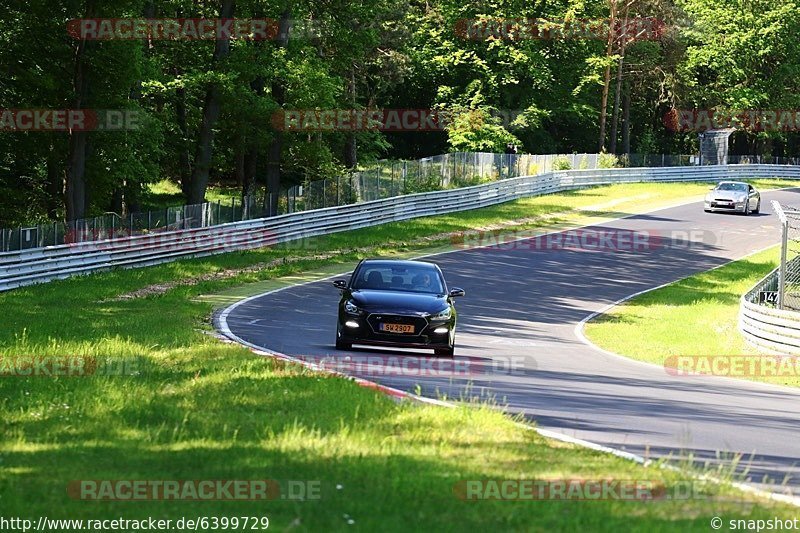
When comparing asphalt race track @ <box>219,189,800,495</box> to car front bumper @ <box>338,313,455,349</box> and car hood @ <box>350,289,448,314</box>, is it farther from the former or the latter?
car hood @ <box>350,289,448,314</box>

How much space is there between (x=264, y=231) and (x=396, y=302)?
70.3 ft

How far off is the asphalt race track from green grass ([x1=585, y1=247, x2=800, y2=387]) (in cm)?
87

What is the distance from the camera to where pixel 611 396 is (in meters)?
15.7

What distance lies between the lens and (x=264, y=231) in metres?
40.4

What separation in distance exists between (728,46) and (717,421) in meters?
84.1

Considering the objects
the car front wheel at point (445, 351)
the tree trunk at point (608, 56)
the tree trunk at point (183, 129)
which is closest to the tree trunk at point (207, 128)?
the tree trunk at point (183, 129)

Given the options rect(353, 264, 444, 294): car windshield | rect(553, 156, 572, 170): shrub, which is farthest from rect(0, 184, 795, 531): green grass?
rect(553, 156, 572, 170): shrub

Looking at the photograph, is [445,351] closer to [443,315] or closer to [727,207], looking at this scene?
[443,315]

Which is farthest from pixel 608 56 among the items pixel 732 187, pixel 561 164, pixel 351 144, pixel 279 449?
pixel 279 449

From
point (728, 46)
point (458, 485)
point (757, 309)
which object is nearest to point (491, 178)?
point (757, 309)

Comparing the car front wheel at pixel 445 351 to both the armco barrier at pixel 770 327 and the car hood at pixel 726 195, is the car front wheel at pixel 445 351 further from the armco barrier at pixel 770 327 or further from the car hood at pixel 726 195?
the car hood at pixel 726 195

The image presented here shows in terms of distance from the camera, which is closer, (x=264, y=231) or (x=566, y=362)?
(x=566, y=362)

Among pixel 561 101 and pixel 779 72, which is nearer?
pixel 561 101

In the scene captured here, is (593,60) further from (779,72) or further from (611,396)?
(611,396)
